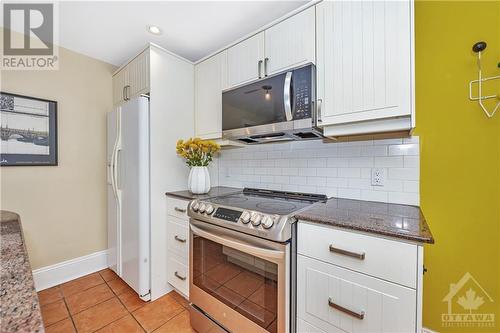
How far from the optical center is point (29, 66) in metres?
2.02

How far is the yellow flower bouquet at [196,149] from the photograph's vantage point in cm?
192

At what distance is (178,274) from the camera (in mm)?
1859

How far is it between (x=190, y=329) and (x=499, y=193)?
2128 mm

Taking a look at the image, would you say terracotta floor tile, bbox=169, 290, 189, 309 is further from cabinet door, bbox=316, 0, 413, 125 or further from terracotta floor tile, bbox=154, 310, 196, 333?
cabinet door, bbox=316, 0, 413, 125

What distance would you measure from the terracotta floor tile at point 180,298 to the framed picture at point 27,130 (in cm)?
172

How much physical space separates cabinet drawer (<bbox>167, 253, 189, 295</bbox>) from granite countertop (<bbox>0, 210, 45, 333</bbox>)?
1.09 metres

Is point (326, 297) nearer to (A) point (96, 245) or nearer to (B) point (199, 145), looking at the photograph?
(B) point (199, 145)

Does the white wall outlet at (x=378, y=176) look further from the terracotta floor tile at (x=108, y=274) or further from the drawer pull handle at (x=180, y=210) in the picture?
the terracotta floor tile at (x=108, y=274)

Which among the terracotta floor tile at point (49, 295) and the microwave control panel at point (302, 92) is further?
the terracotta floor tile at point (49, 295)

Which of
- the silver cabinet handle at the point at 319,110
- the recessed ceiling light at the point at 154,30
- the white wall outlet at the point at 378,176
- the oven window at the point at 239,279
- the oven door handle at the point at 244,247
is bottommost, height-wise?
the oven window at the point at 239,279

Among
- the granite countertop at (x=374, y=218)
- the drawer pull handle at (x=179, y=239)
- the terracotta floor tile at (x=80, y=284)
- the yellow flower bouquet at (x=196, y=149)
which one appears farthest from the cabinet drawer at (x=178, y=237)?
the granite countertop at (x=374, y=218)

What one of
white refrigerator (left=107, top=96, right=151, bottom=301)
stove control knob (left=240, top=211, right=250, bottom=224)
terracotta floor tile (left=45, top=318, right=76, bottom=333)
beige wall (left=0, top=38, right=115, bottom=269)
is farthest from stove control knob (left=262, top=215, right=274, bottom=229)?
beige wall (left=0, top=38, right=115, bottom=269)

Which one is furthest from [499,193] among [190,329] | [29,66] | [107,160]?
[29,66]

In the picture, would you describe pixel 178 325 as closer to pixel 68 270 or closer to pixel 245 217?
pixel 245 217
